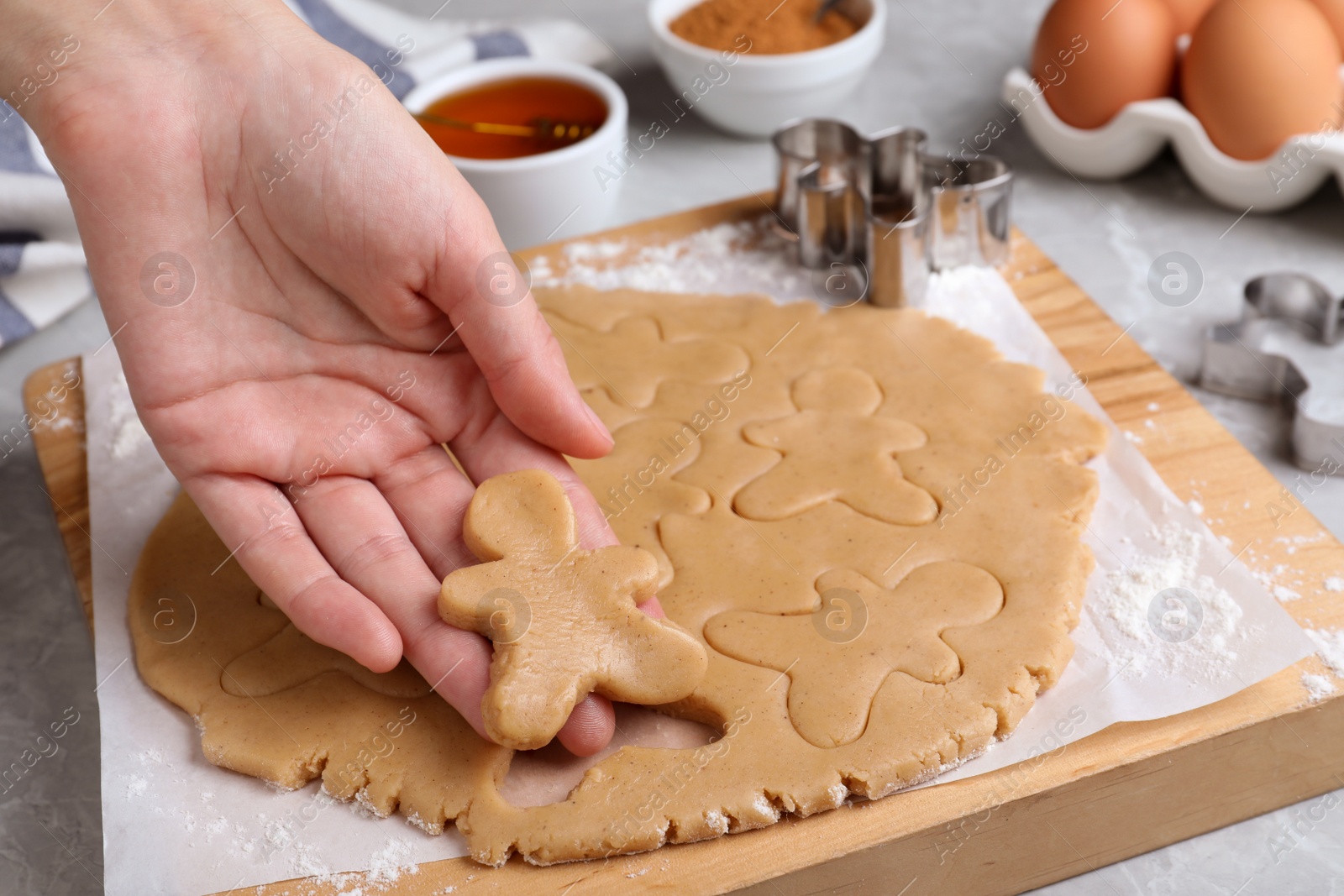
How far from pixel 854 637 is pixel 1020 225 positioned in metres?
1.21

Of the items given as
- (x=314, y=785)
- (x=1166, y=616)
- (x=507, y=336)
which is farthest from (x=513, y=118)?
(x=1166, y=616)

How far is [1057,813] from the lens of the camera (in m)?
1.25

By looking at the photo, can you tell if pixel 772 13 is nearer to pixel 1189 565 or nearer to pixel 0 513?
pixel 1189 565

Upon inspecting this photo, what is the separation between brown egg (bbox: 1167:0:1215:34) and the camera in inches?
84.8

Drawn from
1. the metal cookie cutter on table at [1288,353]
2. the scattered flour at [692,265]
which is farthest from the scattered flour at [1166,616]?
the scattered flour at [692,265]

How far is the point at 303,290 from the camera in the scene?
5.01ft

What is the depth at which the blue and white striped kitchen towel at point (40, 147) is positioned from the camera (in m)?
2.10

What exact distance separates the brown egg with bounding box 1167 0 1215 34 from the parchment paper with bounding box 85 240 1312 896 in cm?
96

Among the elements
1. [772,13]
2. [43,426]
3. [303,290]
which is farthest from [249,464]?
[772,13]

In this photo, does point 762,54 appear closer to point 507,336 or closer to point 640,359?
point 640,359

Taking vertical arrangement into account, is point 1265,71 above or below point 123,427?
above

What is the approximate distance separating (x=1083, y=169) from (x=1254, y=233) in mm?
336

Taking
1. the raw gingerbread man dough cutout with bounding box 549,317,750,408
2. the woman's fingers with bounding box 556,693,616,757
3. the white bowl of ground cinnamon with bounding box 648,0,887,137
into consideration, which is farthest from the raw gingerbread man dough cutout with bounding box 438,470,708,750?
the white bowl of ground cinnamon with bounding box 648,0,887,137

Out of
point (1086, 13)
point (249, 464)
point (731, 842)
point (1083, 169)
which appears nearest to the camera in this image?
point (731, 842)
